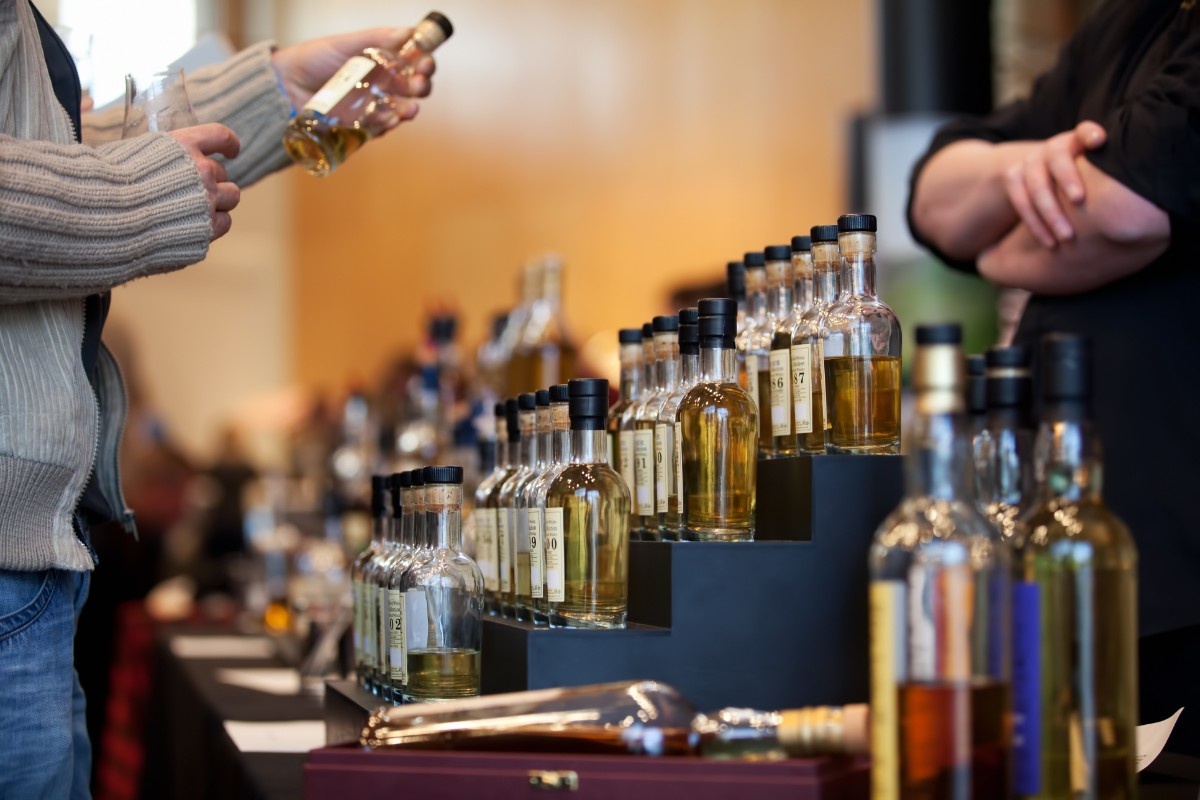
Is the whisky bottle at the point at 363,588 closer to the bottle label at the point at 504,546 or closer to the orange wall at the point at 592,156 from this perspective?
the bottle label at the point at 504,546

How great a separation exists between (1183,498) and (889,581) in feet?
2.60

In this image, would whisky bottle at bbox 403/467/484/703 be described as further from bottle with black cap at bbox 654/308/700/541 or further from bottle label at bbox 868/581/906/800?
bottle label at bbox 868/581/906/800

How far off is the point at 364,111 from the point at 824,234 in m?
0.70

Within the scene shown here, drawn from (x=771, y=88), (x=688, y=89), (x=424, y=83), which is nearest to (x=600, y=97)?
(x=688, y=89)

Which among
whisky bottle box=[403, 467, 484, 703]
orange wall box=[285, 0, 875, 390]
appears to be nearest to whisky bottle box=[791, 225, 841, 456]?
whisky bottle box=[403, 467, 484, 703]

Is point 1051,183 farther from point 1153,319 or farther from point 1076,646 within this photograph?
point 1076,646

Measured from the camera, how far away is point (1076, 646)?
0.86 m

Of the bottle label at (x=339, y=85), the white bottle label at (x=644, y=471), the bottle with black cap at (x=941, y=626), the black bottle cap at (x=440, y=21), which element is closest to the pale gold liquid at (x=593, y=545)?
the white bottle label at (x=644, y=471)

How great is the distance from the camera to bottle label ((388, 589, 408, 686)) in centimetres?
132

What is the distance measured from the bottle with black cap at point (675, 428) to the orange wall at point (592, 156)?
5.43m

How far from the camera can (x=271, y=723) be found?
1.88 meters

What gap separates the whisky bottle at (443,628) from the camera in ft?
4.20

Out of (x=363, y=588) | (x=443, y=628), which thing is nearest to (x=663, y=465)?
(x=443, y=628)

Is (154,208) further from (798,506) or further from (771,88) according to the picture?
(771,88)
